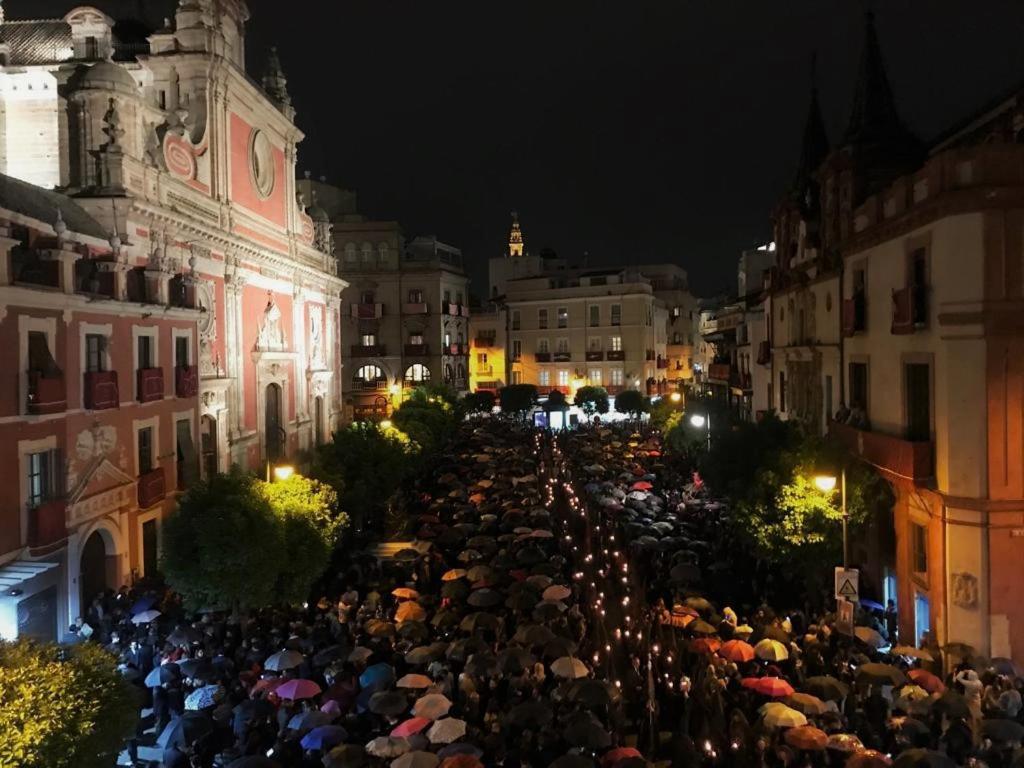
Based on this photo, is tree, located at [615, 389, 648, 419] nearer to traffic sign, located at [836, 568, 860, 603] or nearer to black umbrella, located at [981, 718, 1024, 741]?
traffic sign, located at [836, 568, 860, 603]

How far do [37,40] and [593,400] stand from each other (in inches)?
1939

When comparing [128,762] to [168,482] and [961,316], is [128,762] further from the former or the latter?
[961,316]

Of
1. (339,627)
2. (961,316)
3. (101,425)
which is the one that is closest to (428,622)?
(339,627)

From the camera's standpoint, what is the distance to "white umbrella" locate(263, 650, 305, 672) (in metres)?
16.9

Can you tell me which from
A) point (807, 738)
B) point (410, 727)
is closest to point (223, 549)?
point (410, 727)

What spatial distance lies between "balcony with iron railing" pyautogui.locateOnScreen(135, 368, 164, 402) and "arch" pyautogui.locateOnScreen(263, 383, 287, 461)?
423 inches

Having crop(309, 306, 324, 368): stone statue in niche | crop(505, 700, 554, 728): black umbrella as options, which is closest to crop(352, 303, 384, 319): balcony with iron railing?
crop(309, 306, 324, 368): stone statue in niche

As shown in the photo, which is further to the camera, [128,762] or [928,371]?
[928,371]

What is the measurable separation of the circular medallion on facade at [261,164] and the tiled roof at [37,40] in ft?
24.3

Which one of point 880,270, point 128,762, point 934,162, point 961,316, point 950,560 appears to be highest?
point 934,162

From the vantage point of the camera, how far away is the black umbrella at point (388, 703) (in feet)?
48.6

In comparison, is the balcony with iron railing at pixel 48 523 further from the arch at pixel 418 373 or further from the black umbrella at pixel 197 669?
the arch at pixel 418 373

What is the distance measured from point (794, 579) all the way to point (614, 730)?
11.3 meters

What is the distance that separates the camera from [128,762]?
1577cm
